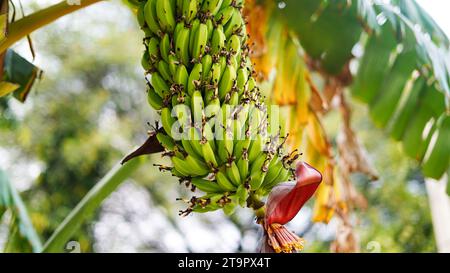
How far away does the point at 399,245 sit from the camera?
5223mm

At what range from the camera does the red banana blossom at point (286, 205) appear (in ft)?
2.29

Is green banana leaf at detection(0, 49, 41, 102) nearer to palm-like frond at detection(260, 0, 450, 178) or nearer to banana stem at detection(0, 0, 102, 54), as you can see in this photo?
banana stem at detection(0, 0, 102, 54)

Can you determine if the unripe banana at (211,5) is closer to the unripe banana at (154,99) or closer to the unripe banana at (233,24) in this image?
the unripe banana at (233,24)

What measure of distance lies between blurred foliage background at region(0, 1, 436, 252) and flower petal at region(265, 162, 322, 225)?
425 centimetres

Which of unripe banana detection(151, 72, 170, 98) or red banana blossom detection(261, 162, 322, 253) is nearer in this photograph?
red banana blossom detection(261, 162, 322, 253)

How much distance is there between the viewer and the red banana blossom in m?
0.70

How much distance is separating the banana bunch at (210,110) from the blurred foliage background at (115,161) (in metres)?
4.15

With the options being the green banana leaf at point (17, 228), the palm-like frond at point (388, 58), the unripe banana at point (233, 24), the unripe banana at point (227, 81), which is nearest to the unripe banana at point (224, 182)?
the unripe banana at point (227, 81)

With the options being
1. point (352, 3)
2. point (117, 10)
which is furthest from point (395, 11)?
point (117, 10)

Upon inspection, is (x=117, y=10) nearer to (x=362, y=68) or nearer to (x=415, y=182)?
(x=415, y=182)

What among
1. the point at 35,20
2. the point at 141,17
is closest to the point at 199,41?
the point at 141,17

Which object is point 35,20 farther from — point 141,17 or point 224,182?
point 224,182

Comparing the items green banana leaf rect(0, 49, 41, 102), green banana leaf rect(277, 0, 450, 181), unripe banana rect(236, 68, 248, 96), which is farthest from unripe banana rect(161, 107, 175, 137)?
green banana leaf rect(277, 0, 450, 181)
